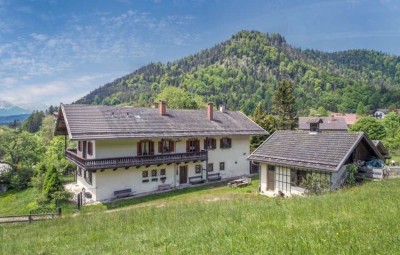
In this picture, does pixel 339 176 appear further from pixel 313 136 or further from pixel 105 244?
pixel 105 244

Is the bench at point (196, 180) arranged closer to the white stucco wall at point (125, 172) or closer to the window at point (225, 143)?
the white stucco wall at point (125, 172)

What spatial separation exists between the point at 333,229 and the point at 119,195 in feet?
71.1

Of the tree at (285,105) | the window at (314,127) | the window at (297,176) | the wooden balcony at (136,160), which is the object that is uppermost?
the tree at (285,105)

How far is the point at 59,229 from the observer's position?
1424 cm

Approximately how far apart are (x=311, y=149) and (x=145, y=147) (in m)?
15.5

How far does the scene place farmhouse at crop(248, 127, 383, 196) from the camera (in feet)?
64.2

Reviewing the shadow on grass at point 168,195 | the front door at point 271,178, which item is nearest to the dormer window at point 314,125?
the front door at point 271,178

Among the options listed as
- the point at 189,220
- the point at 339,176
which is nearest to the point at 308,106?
the point at 339,176

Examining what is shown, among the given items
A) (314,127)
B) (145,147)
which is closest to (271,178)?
(314,127)

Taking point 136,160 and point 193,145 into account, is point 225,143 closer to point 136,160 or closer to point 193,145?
point 193,145

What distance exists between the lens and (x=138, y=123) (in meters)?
28.3

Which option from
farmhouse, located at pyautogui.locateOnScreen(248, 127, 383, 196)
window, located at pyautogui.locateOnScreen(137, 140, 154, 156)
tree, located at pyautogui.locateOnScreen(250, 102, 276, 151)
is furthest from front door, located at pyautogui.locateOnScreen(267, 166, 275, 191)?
tree, located at pyautogui.locateOnScreen(250, 102, 276, 151)

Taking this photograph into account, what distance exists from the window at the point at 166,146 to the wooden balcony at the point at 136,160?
1.30 m

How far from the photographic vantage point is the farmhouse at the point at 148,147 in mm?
24953
